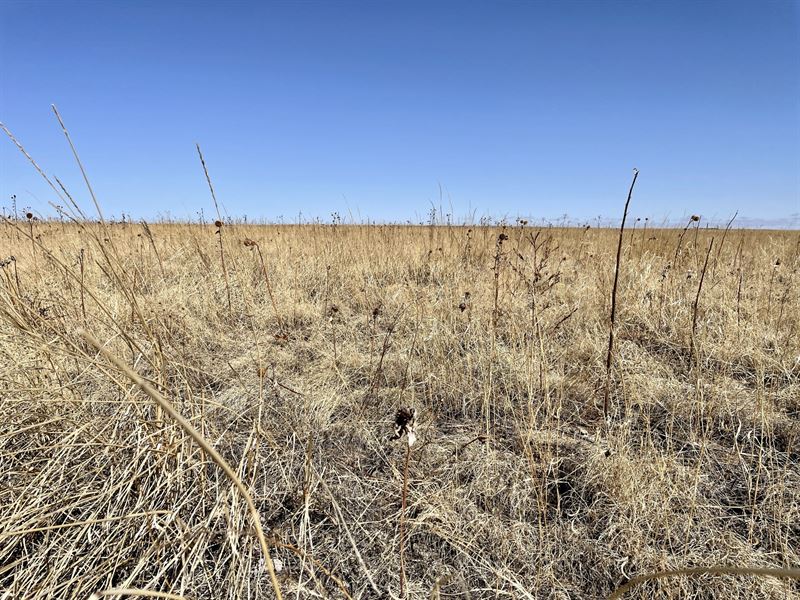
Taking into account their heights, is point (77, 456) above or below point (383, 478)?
above

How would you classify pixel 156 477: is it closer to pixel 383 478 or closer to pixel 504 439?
pixel 383 478

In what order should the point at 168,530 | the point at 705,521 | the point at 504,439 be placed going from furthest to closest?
the point at 504,439 → the point at 705,521 → the point at 168,530

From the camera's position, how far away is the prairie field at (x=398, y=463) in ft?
3.98

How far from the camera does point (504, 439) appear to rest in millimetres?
1870

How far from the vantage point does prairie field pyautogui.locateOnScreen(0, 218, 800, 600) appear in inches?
47.8

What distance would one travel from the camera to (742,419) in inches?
76.9

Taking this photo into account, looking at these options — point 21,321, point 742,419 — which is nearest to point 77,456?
point 21,321

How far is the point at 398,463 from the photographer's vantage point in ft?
5.64

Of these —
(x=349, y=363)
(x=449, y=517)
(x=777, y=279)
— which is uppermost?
(x=777, y=279)

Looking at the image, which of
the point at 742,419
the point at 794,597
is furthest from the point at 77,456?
the point at 742,419

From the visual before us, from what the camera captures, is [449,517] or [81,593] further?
[449,517]

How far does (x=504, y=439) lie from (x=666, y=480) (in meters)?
0.61

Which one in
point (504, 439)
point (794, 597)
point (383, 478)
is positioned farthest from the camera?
point (504, 439)

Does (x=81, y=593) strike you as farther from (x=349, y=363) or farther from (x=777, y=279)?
(x=777, y=279)
